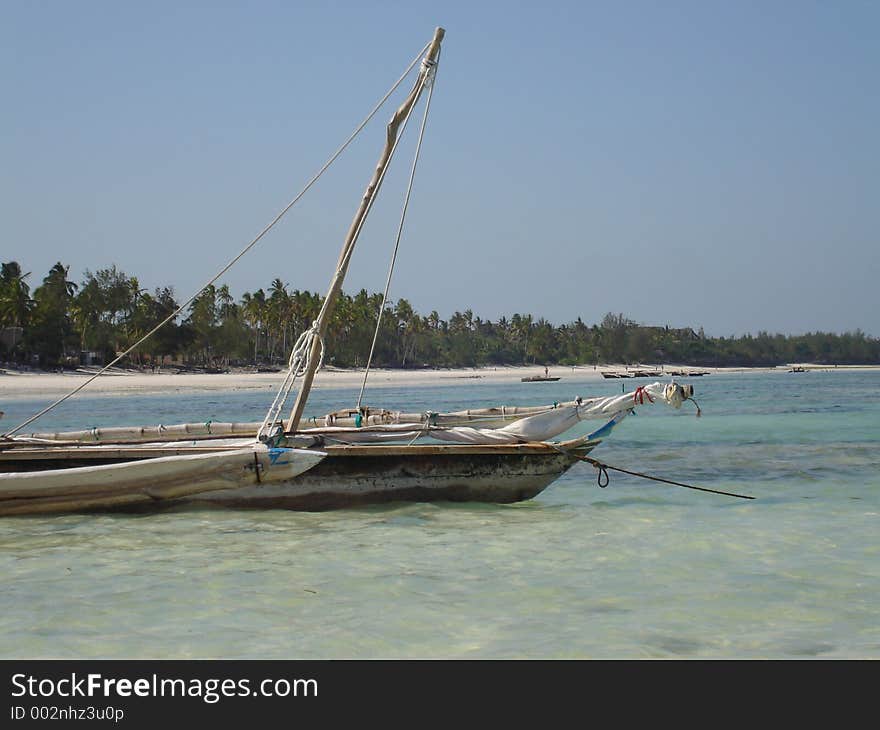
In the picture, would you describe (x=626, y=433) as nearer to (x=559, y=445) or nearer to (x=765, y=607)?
(x=559, y=445)

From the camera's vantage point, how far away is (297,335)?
11088 centimetres

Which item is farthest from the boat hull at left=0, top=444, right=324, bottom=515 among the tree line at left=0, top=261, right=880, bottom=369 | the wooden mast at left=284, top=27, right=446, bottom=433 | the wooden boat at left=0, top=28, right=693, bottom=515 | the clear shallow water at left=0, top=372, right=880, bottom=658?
the tree line at left=0, top=261, right=880, bottom=369

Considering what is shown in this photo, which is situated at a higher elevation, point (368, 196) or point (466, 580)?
point (368, 196)

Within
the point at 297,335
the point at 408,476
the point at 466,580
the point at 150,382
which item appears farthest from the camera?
the point at 297,335

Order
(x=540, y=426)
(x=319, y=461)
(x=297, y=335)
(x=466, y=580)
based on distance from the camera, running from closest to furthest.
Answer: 1. (x=466, y=580)
2. (x=319, y=461)
3. (x=540, y=426)
4. (x=297, y=335)

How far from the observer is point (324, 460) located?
10.5 metres

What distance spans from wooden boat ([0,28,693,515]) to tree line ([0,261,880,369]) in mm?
34847

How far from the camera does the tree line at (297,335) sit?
70.7 m

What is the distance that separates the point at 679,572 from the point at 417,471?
3.59m

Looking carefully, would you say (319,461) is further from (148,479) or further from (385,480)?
(148,479)

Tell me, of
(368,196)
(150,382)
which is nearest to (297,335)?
(150,382)

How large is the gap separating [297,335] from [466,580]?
4126 inches
